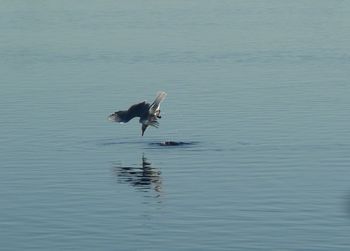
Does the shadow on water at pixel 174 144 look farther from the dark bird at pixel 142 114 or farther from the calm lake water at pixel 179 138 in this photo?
the dark bird at pixel 142 114

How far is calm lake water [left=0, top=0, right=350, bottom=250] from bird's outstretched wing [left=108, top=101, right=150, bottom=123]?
45.5 inches

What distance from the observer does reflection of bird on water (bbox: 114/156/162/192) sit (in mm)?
30344

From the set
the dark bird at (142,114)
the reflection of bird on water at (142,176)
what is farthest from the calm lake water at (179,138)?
the dark bird at (142,114)

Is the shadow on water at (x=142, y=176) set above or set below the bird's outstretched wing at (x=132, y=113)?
below

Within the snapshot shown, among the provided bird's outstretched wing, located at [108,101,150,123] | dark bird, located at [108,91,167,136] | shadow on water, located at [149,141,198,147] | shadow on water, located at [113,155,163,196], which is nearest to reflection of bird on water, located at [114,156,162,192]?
shadow on water, located at [113,155,163,196]

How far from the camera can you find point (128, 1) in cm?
8694

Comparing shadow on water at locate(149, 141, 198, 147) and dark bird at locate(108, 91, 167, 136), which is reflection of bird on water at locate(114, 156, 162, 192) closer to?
dark bird at locate(108, 91, 167, 136)

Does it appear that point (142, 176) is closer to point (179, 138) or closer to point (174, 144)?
point (174, 144)

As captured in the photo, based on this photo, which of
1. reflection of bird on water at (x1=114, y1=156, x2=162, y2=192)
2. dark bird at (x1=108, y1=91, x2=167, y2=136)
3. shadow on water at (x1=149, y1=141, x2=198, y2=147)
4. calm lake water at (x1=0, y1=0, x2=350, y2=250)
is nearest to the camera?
calm lake water at (x1=0, y1=0, x2=350, y2=250)

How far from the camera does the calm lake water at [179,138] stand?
25.7 metres

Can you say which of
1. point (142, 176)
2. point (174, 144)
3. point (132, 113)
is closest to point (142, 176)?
point (142, 176)

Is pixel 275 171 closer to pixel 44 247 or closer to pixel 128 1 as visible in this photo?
pixel 44 247

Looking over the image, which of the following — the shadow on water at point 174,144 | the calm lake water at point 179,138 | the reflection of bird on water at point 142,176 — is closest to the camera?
the calm lake water at point 179,138

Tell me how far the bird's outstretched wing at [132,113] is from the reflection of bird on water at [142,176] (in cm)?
134
